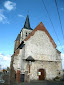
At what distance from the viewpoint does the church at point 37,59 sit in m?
14.6

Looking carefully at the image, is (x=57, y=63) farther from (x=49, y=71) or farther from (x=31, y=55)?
(x=31, y=55)

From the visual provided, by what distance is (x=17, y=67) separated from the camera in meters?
14.6

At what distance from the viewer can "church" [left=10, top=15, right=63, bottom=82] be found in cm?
1460

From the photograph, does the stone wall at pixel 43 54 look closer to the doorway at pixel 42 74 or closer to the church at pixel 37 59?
the church at pixel 37 59

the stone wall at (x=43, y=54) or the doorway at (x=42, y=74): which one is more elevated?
the stone wall at (x=43, y=54)

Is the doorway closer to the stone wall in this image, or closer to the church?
the church

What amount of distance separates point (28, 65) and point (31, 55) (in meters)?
1.97

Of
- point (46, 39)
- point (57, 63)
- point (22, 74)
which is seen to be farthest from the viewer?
point (46, 39)

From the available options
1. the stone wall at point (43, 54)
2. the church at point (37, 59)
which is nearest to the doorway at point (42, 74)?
the church at point (37, 59)

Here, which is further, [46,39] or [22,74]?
[46,39]


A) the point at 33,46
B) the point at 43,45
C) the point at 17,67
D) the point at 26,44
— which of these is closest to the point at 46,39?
the point at 43,45

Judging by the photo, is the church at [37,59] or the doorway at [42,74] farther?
the doorway at [42,74]

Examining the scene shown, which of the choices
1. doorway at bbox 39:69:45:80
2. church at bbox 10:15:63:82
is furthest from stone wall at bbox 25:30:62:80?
doorway at bbox 39:69:45:80

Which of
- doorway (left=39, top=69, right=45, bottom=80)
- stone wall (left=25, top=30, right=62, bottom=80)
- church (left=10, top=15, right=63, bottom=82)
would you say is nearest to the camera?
church (left=10, top=15, right=63, bottom=82)
